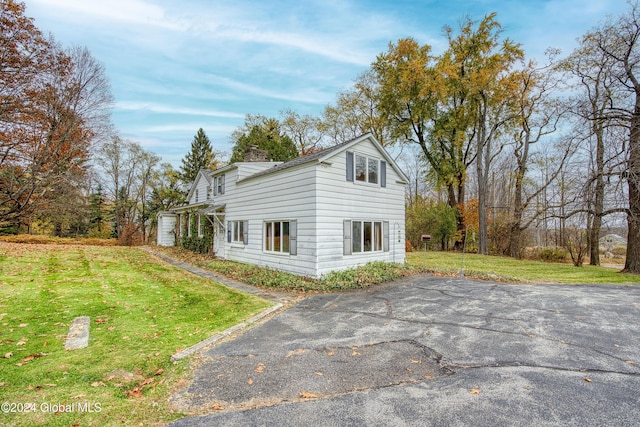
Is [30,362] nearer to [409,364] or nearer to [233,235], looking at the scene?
[409,364]

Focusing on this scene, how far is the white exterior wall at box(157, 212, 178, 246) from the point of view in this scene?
79.6 feet

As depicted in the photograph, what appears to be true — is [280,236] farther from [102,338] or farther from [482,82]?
[482,82]

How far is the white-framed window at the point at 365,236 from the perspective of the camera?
1149cm

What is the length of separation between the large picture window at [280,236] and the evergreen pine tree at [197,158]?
81.3ft

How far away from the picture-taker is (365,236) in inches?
486

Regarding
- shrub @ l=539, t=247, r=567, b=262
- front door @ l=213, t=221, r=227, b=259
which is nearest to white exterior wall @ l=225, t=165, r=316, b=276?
front door @ l=213, t=221, r=227, b=259

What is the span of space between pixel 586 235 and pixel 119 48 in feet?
85.5

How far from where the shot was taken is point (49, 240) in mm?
22609

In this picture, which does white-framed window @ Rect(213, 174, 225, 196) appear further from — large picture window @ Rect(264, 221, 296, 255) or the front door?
large picture window @ Rect(264, 221, 296, 255)

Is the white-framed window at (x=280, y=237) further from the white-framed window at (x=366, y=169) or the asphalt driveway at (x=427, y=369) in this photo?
the asphalt driveway at (x=427, y=369)

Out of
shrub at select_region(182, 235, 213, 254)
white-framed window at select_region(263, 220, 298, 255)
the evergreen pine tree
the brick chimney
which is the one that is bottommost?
shrub at select_region(182, 235, 213, 254)

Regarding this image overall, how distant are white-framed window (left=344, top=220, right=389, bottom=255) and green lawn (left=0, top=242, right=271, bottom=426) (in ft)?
14.9

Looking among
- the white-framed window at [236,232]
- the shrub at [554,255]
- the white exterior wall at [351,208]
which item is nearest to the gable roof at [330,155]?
the white exterior wall at [351,208]

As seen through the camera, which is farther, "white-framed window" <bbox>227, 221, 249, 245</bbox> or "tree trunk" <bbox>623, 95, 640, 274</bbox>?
"white-framed window" <bbox>227, 221, 249, 245</bbox>
